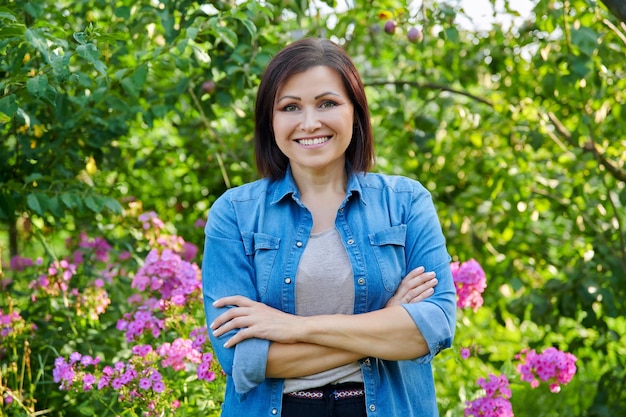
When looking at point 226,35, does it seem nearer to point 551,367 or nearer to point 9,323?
point 9,323

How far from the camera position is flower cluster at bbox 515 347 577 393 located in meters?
2.86

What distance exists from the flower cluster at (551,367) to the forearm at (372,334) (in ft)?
3.49

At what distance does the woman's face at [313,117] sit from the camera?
2.05 m

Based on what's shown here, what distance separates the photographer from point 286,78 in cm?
206

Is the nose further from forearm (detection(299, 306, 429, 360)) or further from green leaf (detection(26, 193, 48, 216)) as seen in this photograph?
green leaf (detection(26, 193, 48, 216))

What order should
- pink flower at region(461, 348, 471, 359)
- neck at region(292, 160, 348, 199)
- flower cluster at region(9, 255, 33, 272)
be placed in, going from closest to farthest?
neck at region(292, 160, 348, 199)
pink flower at region(461, 348, 471, 359)
flower cluster at region(9, 255, 33, 272)

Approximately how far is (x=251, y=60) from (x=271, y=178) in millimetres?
1074

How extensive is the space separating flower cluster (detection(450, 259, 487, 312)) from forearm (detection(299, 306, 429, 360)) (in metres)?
0.99

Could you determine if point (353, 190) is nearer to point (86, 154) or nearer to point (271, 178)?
point (271, 178)

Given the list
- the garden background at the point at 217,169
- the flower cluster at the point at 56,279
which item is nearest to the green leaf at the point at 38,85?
the garden background at the point at 217,169

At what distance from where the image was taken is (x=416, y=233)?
2.07 m

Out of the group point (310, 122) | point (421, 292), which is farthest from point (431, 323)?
point (310, 122)

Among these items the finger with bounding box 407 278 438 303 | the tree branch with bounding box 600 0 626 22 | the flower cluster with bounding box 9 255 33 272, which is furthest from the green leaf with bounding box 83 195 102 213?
the tree branch with bounding box 600 0 626 22

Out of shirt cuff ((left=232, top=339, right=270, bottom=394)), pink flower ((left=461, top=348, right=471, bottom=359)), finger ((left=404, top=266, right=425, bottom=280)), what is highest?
finger ((left=404, top=266, right=425, bottom=280))
